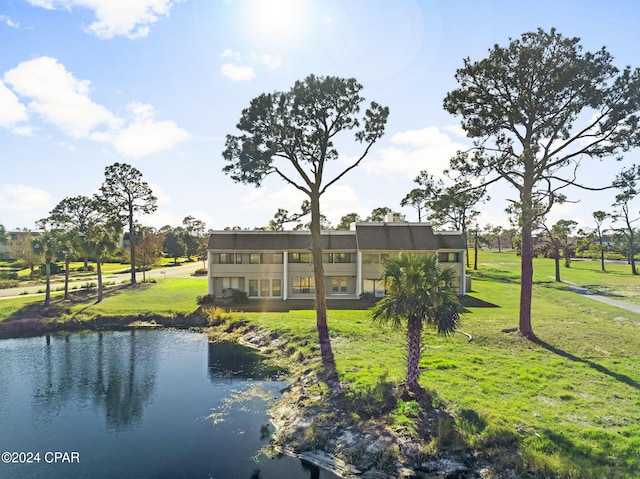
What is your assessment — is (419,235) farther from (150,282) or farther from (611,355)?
(150,282)

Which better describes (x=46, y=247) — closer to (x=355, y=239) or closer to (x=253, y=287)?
(x=253, y=287)

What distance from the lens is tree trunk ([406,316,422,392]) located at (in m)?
16.1

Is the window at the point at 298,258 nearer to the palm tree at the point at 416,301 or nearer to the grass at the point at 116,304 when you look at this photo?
the grass at the point at 116,304

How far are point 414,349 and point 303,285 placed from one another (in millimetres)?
29859

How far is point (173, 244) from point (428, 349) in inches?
3512

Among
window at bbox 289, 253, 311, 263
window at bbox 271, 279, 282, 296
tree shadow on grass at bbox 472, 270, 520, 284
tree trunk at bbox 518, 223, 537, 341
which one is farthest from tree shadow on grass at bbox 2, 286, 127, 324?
tree shadow on grass at bbox 472, 270, 520, 284

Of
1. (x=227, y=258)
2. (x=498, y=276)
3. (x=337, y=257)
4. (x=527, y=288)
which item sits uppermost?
(x=337, y=257)

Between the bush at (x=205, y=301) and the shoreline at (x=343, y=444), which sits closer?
the shoreline at (x=343, y=444)

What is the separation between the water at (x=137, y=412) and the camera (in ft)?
45.7

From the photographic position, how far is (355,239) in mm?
45844

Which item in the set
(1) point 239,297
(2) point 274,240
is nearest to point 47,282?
(1) point 239,297

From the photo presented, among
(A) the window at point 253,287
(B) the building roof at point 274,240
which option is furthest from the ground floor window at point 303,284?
(A) the window at point 253,287

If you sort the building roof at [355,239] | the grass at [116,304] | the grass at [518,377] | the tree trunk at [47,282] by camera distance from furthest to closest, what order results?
the building roof at [355,239], the tree trunk at [47,282], the grass at [116,304], the grass at [518,377]

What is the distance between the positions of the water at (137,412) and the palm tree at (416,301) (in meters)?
5.66
